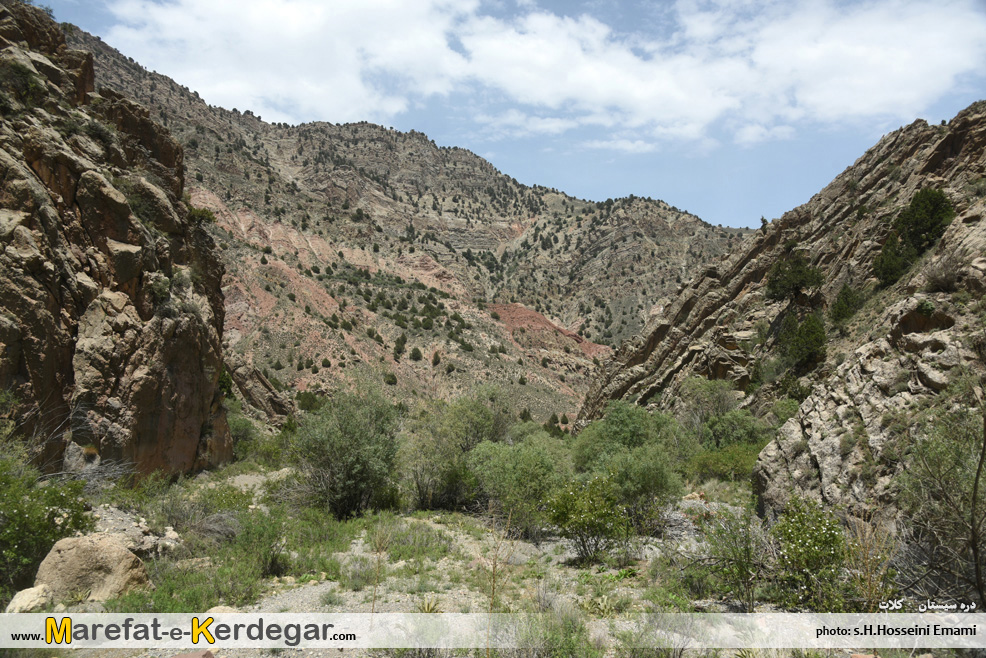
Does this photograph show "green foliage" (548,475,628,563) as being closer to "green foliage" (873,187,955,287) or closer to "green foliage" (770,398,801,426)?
"green foliage" (770,398,801,426)

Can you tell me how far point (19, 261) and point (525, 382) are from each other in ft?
162

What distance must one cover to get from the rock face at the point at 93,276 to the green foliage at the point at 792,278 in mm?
31327

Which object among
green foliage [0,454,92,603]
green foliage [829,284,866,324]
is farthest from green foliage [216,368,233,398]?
green foliage [829,284,866,324]

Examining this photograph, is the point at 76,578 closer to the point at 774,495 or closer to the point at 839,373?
the point at 774,495

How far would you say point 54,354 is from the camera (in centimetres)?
1148

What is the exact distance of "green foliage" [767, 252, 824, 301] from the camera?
28062 mm

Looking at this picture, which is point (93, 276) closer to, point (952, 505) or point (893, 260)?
point (952, 505)

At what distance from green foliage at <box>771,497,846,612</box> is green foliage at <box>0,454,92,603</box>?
11019 millimetres

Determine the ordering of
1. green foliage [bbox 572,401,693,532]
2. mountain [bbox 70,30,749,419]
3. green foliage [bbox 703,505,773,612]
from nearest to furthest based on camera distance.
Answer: green foliage [bbox 703,505,773,612] < green foliage [bbox 572,401,693,532] < mountain [bbox 70,30,749,419]

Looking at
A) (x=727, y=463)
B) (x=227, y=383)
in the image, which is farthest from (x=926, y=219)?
(x=227, y=383)

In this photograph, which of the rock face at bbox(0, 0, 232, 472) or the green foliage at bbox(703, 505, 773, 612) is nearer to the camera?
the green foliage at bbox(703, 505, 773, 612)

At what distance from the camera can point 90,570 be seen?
7230 mm

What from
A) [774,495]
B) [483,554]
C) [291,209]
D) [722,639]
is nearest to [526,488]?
[483,554]

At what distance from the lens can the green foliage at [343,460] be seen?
53.2ft
